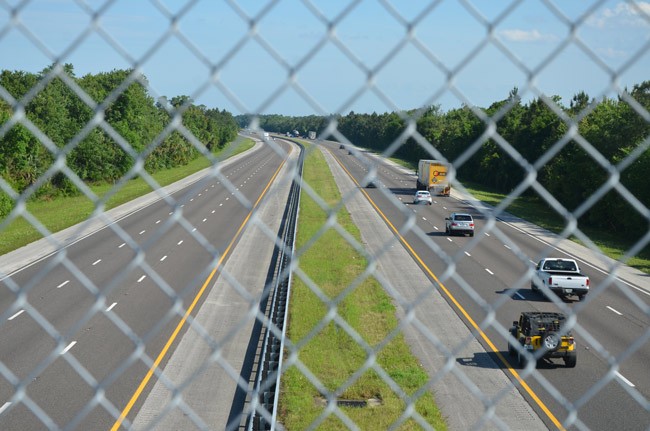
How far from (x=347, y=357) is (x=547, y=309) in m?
9.83

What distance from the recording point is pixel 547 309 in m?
25.1

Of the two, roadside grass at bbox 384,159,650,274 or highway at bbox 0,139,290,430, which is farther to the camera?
roadside grass at bbox 384,159,650,274

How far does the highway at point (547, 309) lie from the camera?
12.4 ft

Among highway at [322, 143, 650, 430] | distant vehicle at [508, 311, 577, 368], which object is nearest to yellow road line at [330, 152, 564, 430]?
highway at [322, 143, 650, 430]

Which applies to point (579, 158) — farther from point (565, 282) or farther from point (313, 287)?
point (313, 287)

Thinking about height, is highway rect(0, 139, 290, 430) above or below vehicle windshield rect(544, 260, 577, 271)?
above

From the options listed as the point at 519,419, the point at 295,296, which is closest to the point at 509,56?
the point at 519,419

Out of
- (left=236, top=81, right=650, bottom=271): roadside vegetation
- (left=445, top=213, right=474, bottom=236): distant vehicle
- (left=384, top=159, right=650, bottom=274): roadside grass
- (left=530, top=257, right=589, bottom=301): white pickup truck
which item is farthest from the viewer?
(left=445, top=213, right=474, bottom=236): distant vehicle

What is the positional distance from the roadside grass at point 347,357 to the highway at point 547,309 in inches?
57.9

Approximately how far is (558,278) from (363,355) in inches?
368

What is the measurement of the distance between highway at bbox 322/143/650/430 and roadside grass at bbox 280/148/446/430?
147 cm

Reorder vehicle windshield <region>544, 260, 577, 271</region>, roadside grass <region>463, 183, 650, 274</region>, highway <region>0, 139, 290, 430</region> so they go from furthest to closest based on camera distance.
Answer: roadside grass <region>463, 183, 650, 274</region> → vehicle windshield <region>544, 260, 577, 271</region> → highway <region>0, 139, 290, 430</region>

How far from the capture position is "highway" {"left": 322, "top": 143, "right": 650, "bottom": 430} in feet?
12.4

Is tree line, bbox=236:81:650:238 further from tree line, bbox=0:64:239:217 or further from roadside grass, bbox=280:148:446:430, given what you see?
roadside grass, bbox=280:148:446:430
